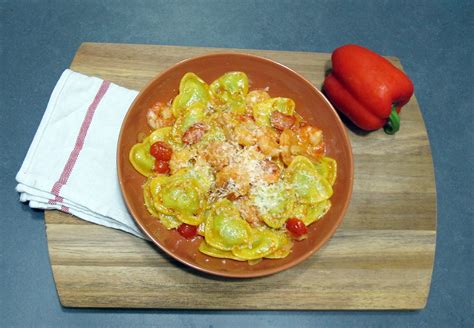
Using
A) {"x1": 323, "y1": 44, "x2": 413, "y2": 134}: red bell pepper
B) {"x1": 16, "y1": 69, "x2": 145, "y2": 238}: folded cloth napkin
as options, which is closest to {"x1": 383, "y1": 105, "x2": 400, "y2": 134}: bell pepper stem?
{"x1": 323, "y1": 44, "x2": 413, "y2": 134}: red bell pepper

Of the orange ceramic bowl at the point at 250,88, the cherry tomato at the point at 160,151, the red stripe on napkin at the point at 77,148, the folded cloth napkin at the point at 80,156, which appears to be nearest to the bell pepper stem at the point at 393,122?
the orange ceramic bowl at the point at 250,88

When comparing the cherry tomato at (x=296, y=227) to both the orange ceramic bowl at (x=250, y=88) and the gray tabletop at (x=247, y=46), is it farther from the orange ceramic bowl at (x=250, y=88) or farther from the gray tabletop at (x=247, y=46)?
the gray tabletop at (x=247, y=46)

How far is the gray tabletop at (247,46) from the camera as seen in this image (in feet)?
10.9

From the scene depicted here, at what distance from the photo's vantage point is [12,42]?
12.7 ft

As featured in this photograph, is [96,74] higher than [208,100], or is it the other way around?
[96,74]

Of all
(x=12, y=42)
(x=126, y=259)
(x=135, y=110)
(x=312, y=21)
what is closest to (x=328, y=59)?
(x=312, y=21)

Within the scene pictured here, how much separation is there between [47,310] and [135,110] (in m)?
1.49

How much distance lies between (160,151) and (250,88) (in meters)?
0.76

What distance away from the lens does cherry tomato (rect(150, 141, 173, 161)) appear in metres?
2.92

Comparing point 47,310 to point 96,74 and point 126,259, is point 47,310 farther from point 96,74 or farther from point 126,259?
point 96,74

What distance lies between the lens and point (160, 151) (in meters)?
2.92

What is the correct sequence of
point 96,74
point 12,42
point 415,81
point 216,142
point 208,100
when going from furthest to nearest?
point 415,81 → point 12,42 → point 96,74 → point 208,100 → point 216,142

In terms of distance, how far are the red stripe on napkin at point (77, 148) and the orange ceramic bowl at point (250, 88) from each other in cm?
37

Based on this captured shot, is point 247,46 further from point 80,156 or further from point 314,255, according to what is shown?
point 314,255
